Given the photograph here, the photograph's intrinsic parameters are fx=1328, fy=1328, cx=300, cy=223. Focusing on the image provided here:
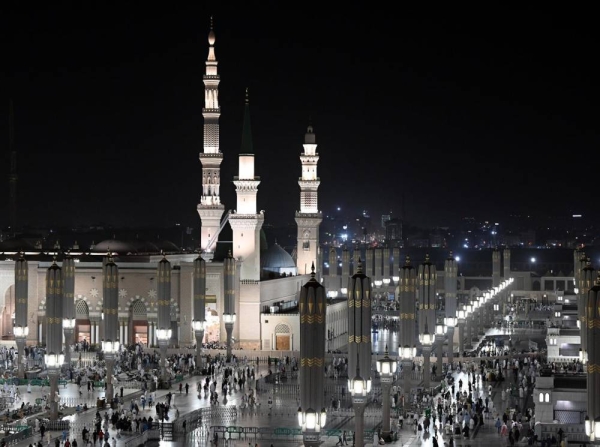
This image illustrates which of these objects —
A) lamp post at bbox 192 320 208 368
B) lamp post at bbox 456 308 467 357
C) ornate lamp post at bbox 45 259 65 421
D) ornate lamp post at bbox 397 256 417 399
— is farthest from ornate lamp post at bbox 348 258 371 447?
lamp post at bbox 456 308 467 357

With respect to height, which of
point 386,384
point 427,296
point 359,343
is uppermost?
point 427,296

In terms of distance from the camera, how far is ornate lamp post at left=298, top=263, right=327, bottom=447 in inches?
1254

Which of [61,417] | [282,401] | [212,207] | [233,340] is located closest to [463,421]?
[282,401]

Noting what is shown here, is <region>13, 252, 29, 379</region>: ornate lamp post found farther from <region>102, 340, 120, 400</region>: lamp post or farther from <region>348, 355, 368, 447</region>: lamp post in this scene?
<region>348, 355, 368, 447</region>: lamp post

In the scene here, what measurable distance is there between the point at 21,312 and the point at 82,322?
40.8ft

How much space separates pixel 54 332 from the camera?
4306cm

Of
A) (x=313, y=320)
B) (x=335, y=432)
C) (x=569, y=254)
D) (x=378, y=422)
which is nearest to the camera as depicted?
(x=313, y=320)

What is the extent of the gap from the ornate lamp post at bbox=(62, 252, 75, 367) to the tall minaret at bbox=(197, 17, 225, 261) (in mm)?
18135

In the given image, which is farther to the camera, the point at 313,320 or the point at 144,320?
the point at 144,320

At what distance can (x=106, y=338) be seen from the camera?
45.8 metres

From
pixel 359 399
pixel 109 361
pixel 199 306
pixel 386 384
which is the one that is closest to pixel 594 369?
pixel 359 399

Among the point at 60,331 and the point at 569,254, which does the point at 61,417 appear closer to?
the point at 60,331

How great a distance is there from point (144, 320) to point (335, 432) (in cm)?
2450

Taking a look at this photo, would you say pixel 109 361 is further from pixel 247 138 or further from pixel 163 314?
pixel 247 138
